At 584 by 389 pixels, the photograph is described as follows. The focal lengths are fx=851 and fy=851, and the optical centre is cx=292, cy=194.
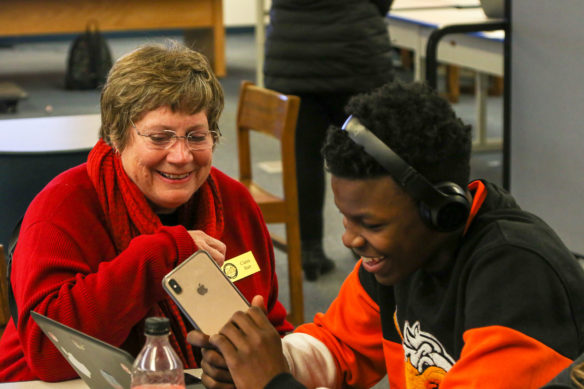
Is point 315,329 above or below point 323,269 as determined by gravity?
above

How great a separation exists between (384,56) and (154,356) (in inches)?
104

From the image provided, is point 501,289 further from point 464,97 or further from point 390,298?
point 464,97

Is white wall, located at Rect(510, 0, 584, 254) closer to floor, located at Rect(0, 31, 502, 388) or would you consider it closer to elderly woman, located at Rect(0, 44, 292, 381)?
floor, located at Rect(0, 31, 502, 388)

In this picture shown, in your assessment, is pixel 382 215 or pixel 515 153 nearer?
pixel 382 215

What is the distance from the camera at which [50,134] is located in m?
2.70

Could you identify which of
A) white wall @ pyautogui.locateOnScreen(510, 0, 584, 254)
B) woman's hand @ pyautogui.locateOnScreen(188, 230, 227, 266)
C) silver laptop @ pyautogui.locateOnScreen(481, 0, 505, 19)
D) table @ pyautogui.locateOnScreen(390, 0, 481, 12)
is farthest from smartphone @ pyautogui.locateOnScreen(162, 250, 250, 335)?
table @ pyautogui.locateOnScreen(390, 0, 481, 12)

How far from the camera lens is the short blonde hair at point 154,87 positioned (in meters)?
1.59

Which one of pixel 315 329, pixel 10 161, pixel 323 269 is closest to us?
pixel 315 329

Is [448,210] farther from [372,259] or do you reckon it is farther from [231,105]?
[231,105]

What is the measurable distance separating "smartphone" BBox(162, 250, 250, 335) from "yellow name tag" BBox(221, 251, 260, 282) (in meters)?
0.45

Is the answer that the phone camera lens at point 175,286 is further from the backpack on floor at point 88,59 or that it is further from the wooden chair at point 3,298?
the backpack on floor at point 88,59

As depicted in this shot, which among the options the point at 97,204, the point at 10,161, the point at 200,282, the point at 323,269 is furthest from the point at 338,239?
the point at 200,282

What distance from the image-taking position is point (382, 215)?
1.10m

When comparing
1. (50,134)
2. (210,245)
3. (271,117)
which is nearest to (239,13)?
(271,117)
